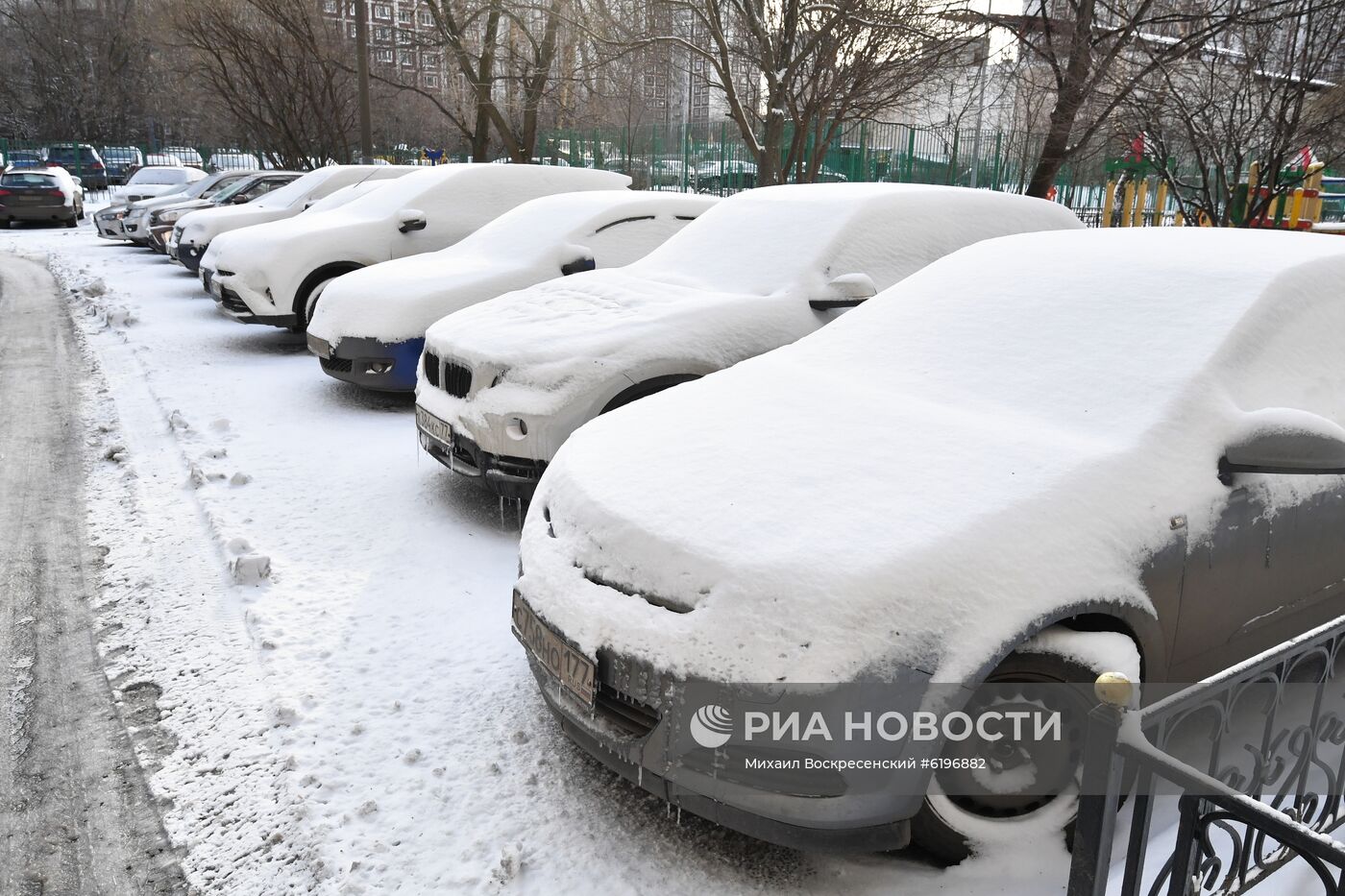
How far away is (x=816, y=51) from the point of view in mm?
11961

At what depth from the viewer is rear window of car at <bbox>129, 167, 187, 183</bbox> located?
74.1 ft

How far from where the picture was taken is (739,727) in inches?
89.7

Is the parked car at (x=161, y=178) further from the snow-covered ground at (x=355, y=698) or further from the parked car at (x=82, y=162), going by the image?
the snow-covered ground at (x=355, y=698)

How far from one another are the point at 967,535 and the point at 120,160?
46.9 metres

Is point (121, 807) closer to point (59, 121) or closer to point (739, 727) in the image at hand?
point (739, 727)

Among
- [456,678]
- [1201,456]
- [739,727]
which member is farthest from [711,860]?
[1201,456]

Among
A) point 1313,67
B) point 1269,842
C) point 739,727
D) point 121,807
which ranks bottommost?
point 121,807

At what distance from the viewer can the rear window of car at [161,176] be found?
890 inches

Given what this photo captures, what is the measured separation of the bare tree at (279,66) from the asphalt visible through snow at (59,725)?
18224 millimetres

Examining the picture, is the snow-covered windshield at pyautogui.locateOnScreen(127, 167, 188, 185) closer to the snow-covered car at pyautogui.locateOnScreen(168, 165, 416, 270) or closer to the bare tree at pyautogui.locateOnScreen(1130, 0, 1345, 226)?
the snow-covered car at pyautogui.locateOnScreen(168, 165, 416, 270)

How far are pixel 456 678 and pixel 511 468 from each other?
135 cm

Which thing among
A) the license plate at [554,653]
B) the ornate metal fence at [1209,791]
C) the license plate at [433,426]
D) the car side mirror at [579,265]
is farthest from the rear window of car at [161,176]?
the ornate metal fence at [1209,791]

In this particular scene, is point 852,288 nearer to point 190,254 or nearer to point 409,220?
point 409,220

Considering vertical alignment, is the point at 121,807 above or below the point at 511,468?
below
